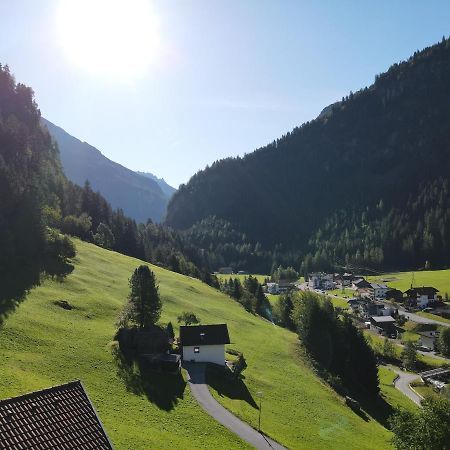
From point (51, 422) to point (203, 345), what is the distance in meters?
42.4

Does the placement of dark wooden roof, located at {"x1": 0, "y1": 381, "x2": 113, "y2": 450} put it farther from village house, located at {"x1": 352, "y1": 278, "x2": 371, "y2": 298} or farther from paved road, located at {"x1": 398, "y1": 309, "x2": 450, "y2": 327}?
village house, located at {"x1": 352, "y1": 278, "x2": 371, "y2": 298}

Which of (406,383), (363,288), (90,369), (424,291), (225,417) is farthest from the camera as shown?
(363,288)

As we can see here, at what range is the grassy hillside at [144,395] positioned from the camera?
38.3m

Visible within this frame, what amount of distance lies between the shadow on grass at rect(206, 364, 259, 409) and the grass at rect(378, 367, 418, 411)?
2828 centimetres

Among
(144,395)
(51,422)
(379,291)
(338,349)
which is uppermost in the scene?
(379,291)

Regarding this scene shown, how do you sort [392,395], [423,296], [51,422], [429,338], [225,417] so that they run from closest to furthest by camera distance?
[51,422]
[225,417]
[392,395]
[429,338]
[423,296]

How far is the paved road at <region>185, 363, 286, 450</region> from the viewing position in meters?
40.2

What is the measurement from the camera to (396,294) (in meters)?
172

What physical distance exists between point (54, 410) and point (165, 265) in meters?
129

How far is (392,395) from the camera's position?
252 feet

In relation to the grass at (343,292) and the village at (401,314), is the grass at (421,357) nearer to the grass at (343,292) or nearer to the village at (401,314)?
the village at (401,314)

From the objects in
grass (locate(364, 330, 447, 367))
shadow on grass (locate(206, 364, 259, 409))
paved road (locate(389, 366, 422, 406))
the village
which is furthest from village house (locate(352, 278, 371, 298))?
shadow on grass (locate(206, 364, 259, 409))

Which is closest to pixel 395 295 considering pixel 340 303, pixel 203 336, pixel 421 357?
pixel 340 303

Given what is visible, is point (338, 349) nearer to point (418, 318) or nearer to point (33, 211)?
point (33, 211)
